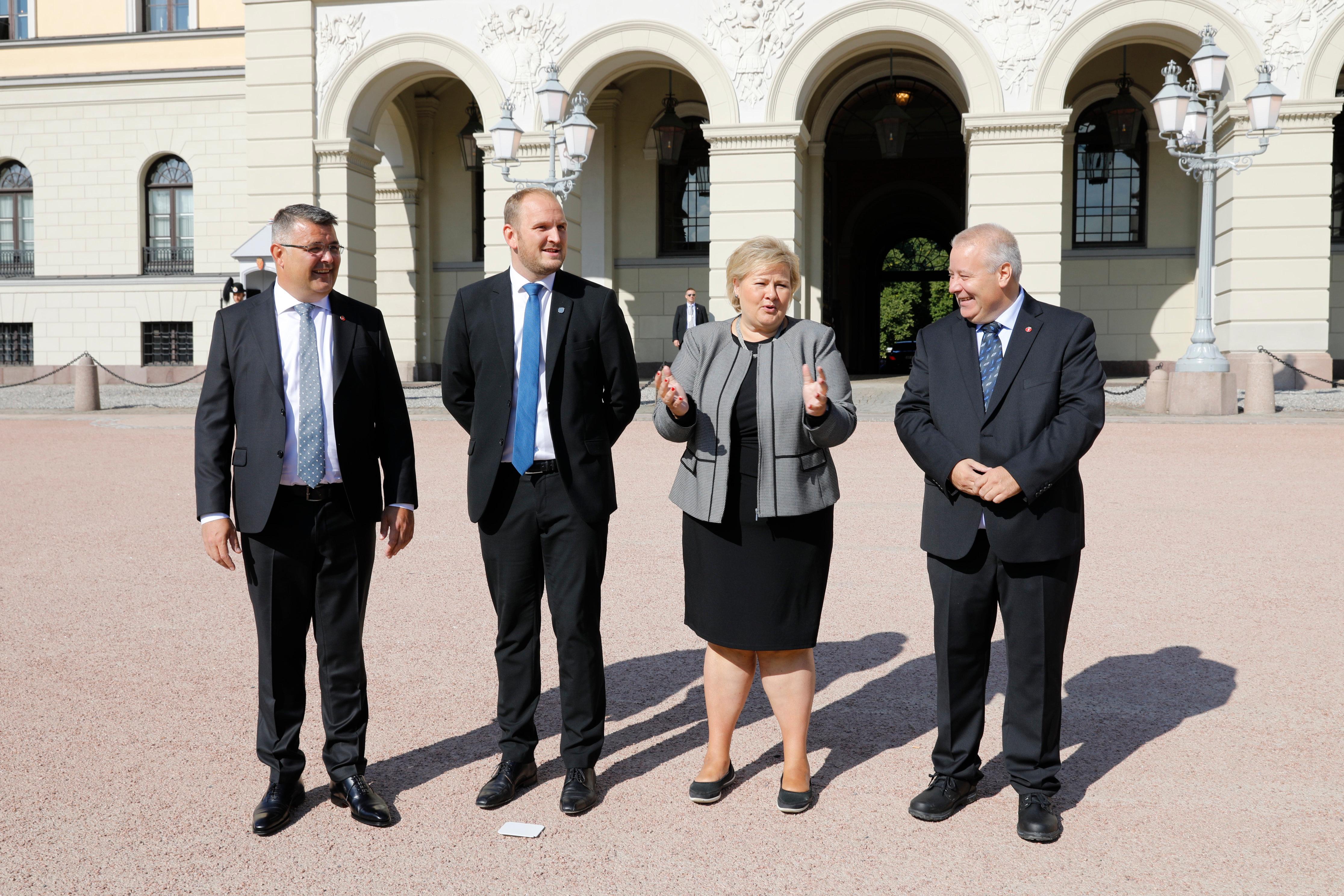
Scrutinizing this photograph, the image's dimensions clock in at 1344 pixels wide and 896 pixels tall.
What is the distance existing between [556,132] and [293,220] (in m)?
14.5

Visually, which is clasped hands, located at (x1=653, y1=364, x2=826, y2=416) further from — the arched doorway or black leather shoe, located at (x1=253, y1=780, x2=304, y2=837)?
the arched doorway

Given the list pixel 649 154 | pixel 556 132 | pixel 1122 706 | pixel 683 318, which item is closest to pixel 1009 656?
pixel 1122 706

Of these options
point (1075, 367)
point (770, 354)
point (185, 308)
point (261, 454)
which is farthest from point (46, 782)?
point (185, 308)

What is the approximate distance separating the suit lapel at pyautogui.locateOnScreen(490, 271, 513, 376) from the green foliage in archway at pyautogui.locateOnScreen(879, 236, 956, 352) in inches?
1657

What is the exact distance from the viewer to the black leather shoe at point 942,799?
11.5 ft

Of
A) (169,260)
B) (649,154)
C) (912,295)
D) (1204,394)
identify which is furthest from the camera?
(912,295)

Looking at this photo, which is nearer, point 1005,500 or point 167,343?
point 1005,500

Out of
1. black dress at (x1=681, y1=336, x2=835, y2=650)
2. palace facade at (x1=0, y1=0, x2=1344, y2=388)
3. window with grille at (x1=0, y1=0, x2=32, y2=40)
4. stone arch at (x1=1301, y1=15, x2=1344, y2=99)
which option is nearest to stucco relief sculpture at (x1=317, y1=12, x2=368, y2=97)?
palace facade at (x1=0, y1=0, x2=1344, y2=388)

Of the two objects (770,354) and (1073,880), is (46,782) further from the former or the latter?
(1073,880)

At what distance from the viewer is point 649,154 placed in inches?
995

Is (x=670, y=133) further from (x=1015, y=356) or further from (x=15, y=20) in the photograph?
(x=1015, y=356)

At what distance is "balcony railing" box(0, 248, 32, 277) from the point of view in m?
28.9

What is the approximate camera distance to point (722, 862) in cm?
323

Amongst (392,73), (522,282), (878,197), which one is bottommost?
(522,282)
